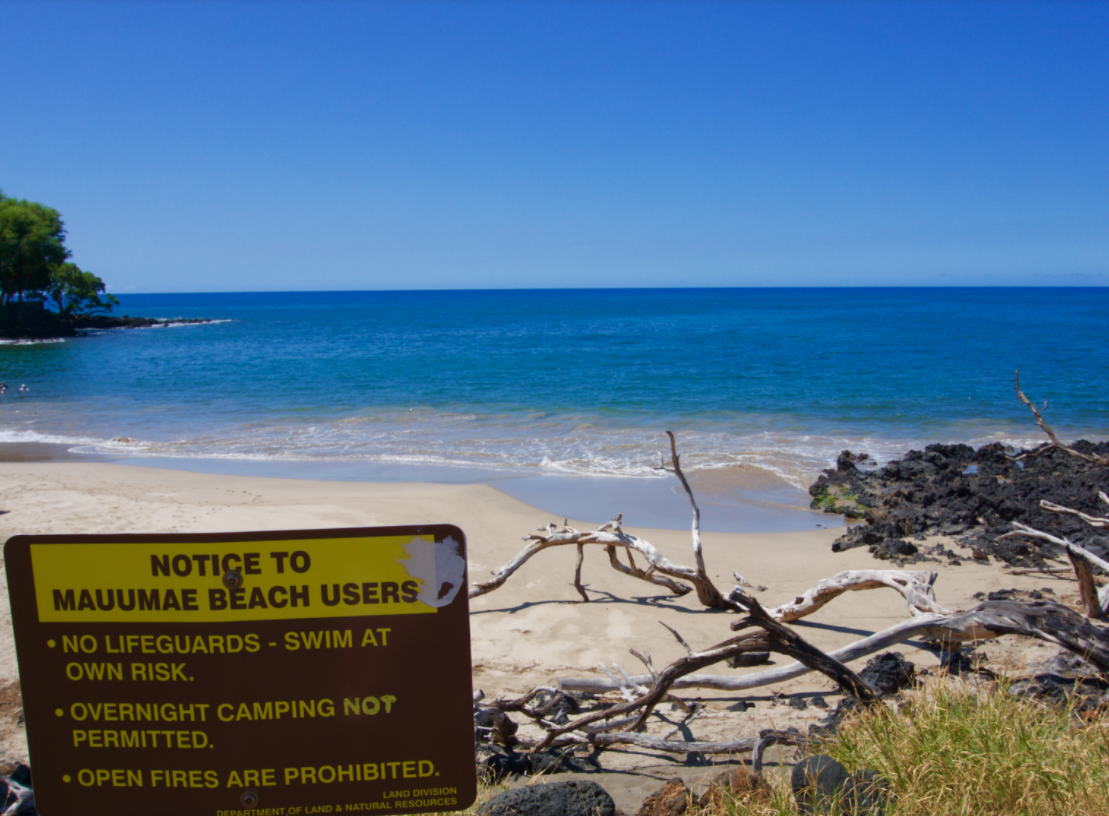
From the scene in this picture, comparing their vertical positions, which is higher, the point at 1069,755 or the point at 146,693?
the point at 146,693

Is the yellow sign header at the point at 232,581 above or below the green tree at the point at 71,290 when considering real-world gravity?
below

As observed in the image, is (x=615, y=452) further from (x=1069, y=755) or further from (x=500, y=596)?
(x=1069, y=755)

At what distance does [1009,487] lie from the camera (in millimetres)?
11672

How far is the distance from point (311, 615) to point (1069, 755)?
303 centimetres

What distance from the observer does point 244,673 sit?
1.91 meters

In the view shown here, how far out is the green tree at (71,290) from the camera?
61062 mm

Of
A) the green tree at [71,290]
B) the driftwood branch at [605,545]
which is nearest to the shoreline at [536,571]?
the driftwood branch at [605,545]

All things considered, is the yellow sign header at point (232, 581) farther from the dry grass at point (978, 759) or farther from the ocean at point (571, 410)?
the ocean at point (571, 410)

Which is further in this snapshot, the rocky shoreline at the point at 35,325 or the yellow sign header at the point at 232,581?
the rocky shoreline at the point at 35,325

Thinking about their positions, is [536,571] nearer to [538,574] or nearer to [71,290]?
[538,574]

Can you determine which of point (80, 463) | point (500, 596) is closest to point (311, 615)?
point (500, 596)

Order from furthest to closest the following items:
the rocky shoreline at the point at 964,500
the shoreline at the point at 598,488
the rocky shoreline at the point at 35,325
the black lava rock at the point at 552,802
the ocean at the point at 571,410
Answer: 1. the rocky shoreline at the point at 35,325
2. the ocean at the point at 571,410
3. the shoreline at the point at 598,488
4. the rocky shoreline at the point at 964,500
5. the black lava rock at the point at 552,802

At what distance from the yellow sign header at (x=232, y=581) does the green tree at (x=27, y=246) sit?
68.7 metres

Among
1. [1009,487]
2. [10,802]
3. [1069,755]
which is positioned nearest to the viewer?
[1069,755]
